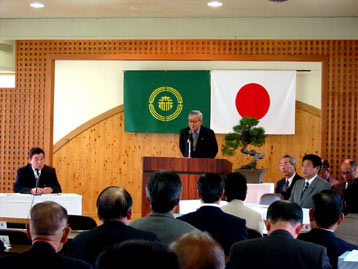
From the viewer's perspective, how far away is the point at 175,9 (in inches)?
321

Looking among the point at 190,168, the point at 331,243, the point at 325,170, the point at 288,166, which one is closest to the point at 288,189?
the point at 288,166

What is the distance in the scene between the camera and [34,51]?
927 cm

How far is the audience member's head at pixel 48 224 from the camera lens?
243 cm

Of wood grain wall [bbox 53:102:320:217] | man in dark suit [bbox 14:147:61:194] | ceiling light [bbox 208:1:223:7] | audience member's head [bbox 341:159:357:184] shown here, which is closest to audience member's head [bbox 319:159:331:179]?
audience member's head [bbox 341:159:357:184]

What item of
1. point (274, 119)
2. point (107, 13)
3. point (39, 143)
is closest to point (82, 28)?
point (107, 13)

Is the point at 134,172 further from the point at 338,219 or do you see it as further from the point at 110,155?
the point at 338,219

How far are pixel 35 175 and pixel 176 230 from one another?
451cm

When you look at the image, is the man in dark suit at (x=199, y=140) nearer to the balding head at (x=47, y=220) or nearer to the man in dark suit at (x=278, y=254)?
the man in dark suit at (x=278, y=254)

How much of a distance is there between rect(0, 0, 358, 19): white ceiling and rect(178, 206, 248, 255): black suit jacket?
4.60 m

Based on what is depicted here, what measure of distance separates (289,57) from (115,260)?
309 inches

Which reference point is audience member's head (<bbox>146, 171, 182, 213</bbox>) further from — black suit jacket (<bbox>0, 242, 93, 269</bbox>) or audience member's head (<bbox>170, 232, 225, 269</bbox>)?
audience member's head (<bbox>170, 232, 225, 269</bbox>)

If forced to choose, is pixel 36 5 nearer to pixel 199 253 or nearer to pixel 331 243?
pixel 331 243

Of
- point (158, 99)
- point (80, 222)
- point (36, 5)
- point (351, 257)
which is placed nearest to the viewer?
point (351, 257)

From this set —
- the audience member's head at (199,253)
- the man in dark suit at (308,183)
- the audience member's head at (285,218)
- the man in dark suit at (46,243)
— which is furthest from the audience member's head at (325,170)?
the audience member's head at (199,253)
